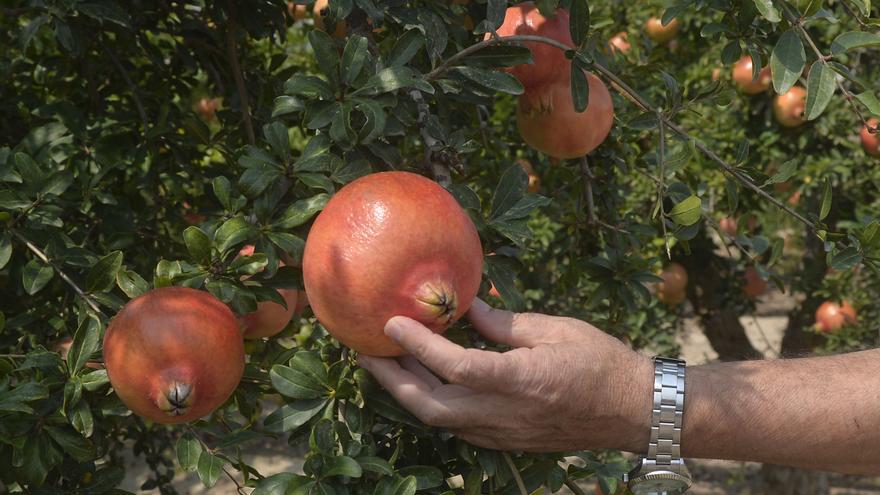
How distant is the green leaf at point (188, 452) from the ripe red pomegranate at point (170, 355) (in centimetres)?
10

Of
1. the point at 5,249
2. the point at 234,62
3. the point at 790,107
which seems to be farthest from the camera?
the point at 790,107

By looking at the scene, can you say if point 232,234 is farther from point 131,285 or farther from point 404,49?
point 404,49

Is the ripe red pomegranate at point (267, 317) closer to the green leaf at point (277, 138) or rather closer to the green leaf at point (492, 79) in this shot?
the green leaf at point (277, 138)

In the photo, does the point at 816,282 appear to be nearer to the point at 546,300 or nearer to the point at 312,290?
the point at 546,300

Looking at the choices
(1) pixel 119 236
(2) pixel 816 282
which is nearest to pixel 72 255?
(1) pixel 119 236

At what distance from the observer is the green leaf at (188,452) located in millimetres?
1129

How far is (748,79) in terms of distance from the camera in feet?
10.8

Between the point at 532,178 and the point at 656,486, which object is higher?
the point at 656,486

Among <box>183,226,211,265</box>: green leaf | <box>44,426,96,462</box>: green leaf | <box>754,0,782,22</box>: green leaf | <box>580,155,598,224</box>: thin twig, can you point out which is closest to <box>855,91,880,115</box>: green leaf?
<box>754,0,782,22</box>: green leaf

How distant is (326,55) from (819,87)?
611mm

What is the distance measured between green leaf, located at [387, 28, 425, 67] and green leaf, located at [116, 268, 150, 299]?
434 millimetres

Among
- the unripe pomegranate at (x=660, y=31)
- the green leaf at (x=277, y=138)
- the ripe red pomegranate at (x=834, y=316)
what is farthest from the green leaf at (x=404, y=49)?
the ripe red pomegranate at (x=834, y=316)

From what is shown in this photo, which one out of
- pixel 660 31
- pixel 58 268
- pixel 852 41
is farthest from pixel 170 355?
pixel 660 31

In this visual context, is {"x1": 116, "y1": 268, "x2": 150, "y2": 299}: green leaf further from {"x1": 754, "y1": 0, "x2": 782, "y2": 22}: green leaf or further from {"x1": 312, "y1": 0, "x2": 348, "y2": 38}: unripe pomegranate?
{"x1": 754, "y1": 0, "x2": 782, "y2": 22}: green leaf
